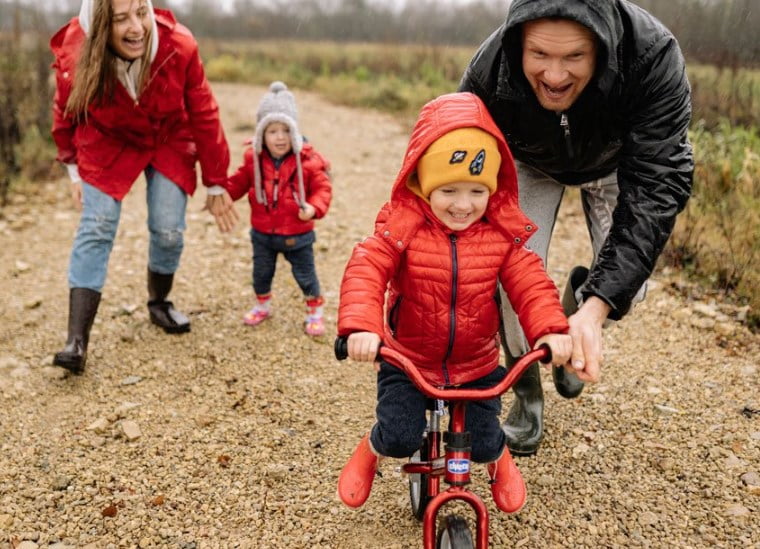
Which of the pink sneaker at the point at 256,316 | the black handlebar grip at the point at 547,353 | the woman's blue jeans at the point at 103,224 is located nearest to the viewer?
the black handlebar grip at the point at 547,353

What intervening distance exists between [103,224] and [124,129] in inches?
21.1

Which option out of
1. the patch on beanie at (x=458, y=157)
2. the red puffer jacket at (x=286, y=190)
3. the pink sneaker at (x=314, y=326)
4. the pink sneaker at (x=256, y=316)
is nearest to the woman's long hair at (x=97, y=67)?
the red puffer jacket at (x=286, y=190)

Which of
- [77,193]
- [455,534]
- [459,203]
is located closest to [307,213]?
[77,193]

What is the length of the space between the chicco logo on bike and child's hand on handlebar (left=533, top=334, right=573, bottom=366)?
428 mm

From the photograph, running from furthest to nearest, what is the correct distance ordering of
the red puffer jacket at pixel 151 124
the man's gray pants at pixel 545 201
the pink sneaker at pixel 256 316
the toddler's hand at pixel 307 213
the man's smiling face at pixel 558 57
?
the pink sneaker at pixel 256 316 → the toddler's hand at pixel 307 213 → the red puffer jacket at pixel 151 124 → the man's gray pants at pixel 545 201 → the man's smiling face at pixel 558 57

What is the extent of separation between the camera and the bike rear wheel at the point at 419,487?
9.07 ft

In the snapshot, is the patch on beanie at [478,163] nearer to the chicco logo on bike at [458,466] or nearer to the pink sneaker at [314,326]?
the chicco logo on bike at [458,466]

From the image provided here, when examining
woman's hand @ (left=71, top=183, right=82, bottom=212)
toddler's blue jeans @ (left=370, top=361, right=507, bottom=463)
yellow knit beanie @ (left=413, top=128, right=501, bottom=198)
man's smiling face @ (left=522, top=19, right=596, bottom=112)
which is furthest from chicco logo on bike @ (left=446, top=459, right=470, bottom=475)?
woman's hand @ (left=71, top=183, right=82, bottom=212)

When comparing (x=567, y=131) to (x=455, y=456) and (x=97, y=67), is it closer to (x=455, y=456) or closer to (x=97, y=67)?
(x=455, y=456)

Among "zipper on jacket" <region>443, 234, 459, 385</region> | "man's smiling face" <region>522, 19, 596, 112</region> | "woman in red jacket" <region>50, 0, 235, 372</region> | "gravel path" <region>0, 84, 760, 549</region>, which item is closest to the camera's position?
"man's smiling face" <region>522, 19, 596, 112</region>

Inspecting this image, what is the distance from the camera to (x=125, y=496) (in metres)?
3.12

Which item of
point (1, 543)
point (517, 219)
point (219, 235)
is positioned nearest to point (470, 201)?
point (517, 219)

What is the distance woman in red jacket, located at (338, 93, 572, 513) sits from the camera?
246cm

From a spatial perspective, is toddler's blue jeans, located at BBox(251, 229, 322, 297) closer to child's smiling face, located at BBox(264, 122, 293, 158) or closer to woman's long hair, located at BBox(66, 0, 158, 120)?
child's smiling face, located at BBox(264, 122, 293, 158)
